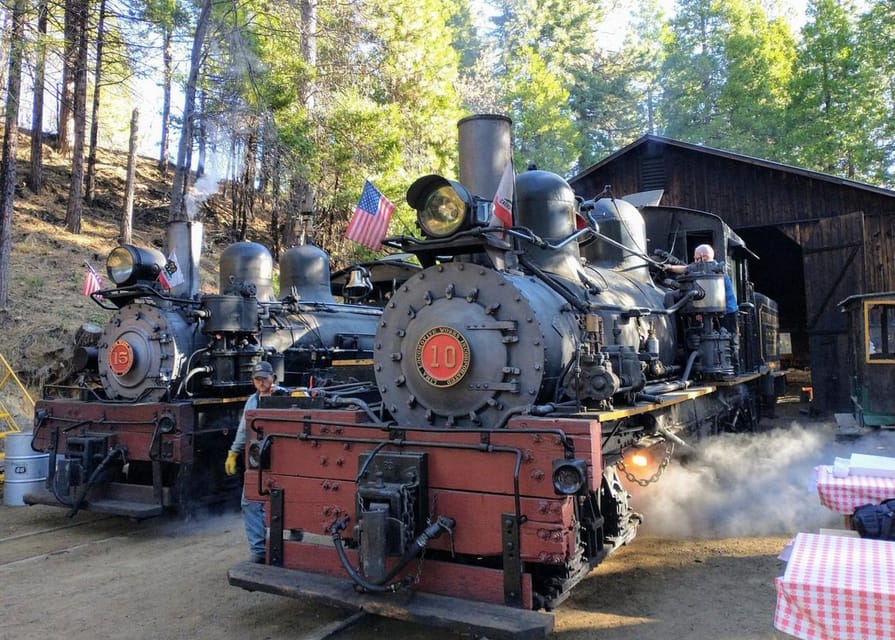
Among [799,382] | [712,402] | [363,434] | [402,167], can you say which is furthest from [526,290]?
[799,382]

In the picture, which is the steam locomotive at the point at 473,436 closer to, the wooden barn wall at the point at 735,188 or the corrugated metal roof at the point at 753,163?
the corrugated metal roof at the point at 753,163

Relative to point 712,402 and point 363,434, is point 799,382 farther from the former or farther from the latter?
point 363,434

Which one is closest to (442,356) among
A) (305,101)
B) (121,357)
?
(121,357)

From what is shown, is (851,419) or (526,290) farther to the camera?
(851,419)

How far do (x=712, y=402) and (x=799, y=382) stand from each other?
18440mm

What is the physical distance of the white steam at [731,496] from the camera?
6.11 m

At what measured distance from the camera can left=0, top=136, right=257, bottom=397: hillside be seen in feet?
37.7

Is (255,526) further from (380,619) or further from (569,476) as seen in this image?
(569,476)

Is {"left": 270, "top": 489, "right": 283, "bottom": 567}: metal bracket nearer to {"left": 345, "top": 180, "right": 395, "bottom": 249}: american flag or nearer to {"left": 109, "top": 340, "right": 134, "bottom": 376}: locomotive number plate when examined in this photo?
{"left": 345, "top": 180, "right": 395, "bottom": 249}: american flag

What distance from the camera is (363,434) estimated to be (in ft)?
13.4

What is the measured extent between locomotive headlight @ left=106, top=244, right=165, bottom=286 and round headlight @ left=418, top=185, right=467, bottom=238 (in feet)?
13.9

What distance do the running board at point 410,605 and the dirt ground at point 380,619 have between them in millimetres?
366

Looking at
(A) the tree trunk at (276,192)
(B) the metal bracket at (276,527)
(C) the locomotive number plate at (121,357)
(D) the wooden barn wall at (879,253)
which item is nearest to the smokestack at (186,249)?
(C) the locomotive number plate at (121,357)

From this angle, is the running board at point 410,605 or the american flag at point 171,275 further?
the american flag at point 171,275
